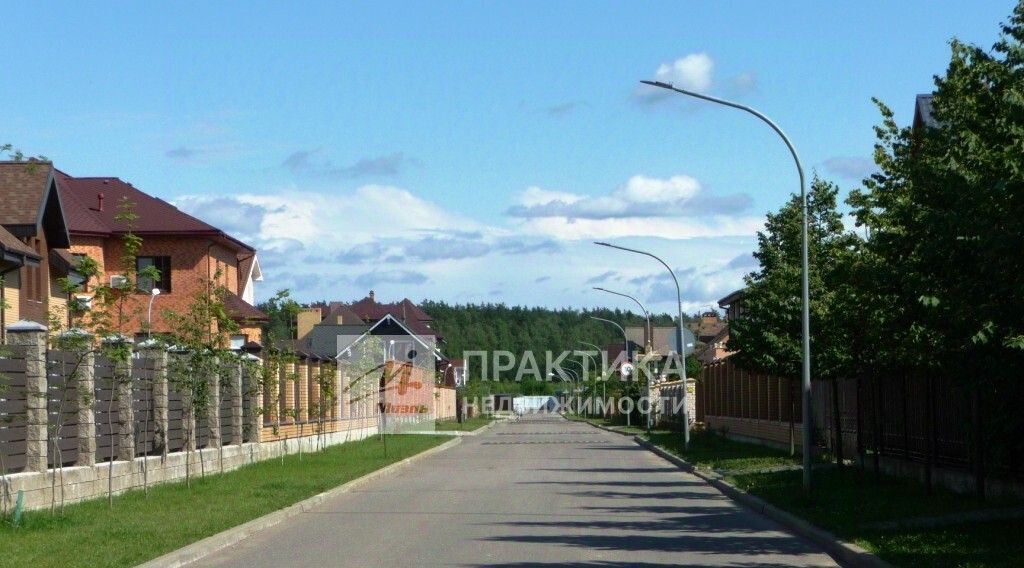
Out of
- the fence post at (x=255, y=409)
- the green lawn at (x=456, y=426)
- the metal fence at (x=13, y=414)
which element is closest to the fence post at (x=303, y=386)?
the fence post at (x=255, y=409)

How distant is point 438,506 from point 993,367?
1023 centimetres

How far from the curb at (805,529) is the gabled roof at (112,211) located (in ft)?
104

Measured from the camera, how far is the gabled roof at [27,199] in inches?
1165

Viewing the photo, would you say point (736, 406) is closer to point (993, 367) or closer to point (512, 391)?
point (993, 367)

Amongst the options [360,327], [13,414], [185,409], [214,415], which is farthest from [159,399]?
[360,327]

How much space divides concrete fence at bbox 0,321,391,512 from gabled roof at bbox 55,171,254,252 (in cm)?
2077

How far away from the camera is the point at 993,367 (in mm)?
12797

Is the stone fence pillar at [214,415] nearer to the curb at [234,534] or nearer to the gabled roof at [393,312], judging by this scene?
the curb at [234,534]

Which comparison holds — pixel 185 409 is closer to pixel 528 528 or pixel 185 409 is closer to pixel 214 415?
pixel 214 415

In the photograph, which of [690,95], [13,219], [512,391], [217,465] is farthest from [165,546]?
[512,391]

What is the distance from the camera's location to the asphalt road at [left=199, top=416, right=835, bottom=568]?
1363 cm

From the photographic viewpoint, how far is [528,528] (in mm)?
17078

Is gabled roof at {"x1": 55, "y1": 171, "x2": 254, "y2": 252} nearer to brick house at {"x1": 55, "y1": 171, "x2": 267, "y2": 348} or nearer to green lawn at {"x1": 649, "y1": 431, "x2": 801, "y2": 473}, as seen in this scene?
brick house at {"x1": 55, "y1": 171, "x2": 267, "y2": 348}

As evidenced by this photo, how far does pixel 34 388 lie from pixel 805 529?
10214mm
